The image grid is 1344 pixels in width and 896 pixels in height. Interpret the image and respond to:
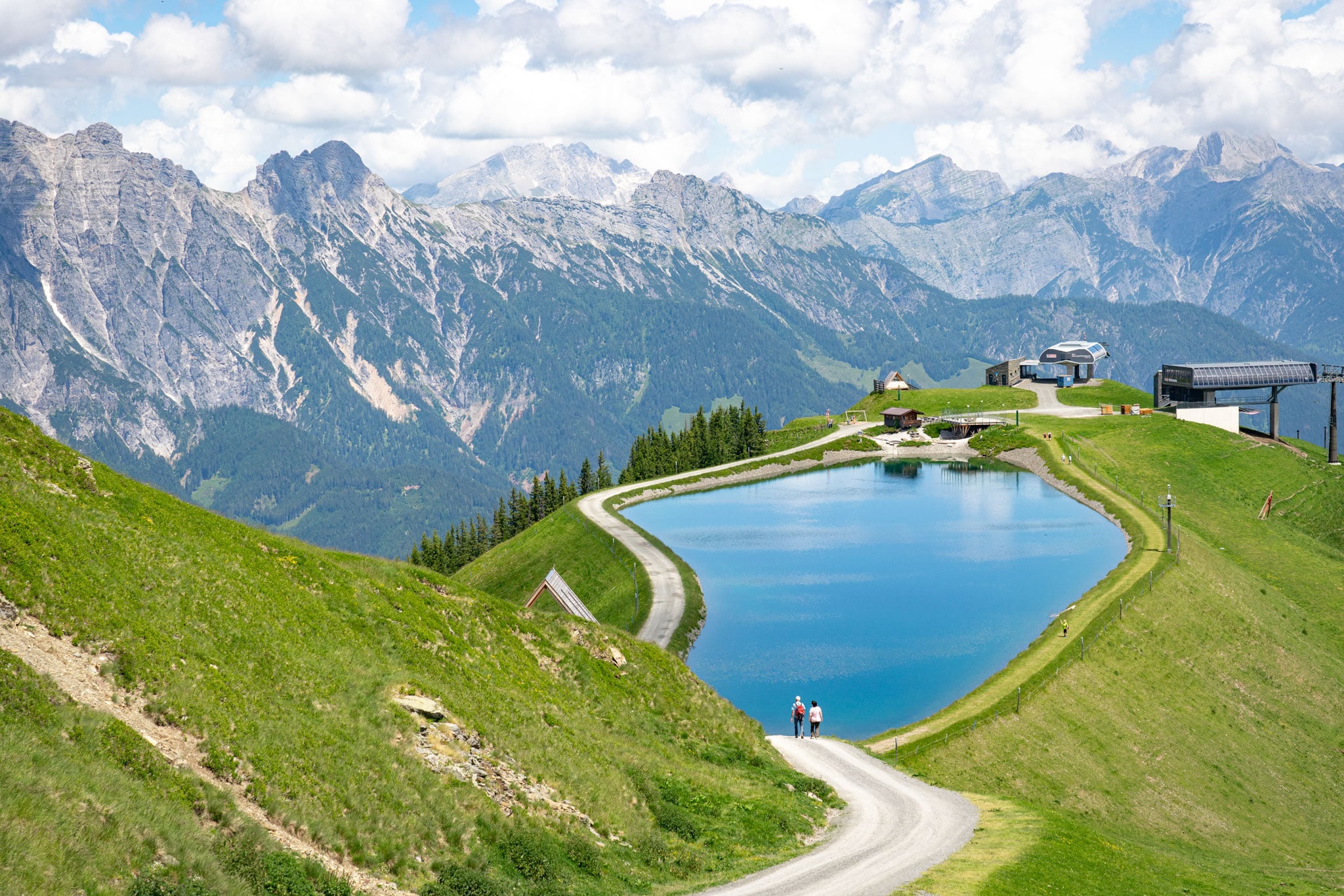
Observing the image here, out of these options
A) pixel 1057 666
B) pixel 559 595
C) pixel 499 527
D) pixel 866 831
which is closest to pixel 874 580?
pixel 1057 666

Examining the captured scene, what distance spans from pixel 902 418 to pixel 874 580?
309 feet

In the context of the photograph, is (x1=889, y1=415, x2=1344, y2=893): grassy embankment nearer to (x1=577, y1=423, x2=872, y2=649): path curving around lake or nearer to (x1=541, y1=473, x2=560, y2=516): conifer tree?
(x1=577, y1=423, x2=872, y2=649): path curving around lake

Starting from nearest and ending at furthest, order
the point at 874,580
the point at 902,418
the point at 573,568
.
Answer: the point at 874,580, the point at 573,568, the point at 902,418

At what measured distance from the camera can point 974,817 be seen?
43219mm

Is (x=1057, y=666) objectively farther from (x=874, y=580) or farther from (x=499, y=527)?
(x=499, y=527)

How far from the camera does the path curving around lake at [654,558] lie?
268 feet

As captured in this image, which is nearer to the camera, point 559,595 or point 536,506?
point 559,595

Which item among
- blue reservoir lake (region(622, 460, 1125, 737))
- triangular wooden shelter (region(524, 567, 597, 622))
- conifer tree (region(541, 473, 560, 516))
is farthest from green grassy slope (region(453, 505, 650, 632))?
conifer tree (region(541, 473, 560, 516))

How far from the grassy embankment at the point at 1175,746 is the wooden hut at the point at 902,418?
77430 millimetres

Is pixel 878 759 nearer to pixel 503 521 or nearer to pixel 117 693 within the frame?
pixel 117 693

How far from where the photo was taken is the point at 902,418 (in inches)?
7372

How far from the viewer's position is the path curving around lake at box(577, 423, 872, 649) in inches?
3219

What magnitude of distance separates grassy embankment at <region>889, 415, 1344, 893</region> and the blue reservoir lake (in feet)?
15.7

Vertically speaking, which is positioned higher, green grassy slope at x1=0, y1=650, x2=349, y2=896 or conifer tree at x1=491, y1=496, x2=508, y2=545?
green grassy slope at x1=0, y1=650, x2=349, y2=896
